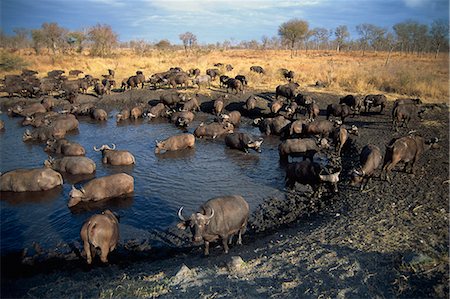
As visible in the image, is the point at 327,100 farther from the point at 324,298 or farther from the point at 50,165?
the point at 324,298

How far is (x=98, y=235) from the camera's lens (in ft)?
28.6

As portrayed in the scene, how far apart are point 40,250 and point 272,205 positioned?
24.3ft

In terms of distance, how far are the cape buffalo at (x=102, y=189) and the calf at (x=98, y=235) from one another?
11.3 feet

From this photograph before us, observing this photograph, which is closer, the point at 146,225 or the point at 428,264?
the point at 428,264

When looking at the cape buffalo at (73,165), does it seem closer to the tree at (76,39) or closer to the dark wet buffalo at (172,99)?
the dark wet buffalo at (172,99)

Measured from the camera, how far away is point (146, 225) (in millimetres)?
11109

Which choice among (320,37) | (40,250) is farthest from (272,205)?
(320,37)

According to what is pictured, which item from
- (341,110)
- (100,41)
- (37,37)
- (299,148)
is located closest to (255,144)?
(299,148)

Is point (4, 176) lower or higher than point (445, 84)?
lower

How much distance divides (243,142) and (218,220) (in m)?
9.44

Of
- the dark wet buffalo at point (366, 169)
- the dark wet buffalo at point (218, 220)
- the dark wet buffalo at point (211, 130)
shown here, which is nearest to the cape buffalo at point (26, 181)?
the dark wet buffalo at point (218, 220)

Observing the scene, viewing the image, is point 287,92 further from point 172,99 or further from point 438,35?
point 438,35

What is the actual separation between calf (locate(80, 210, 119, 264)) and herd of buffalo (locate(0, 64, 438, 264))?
0.02 metres

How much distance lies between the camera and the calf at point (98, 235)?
866cm
